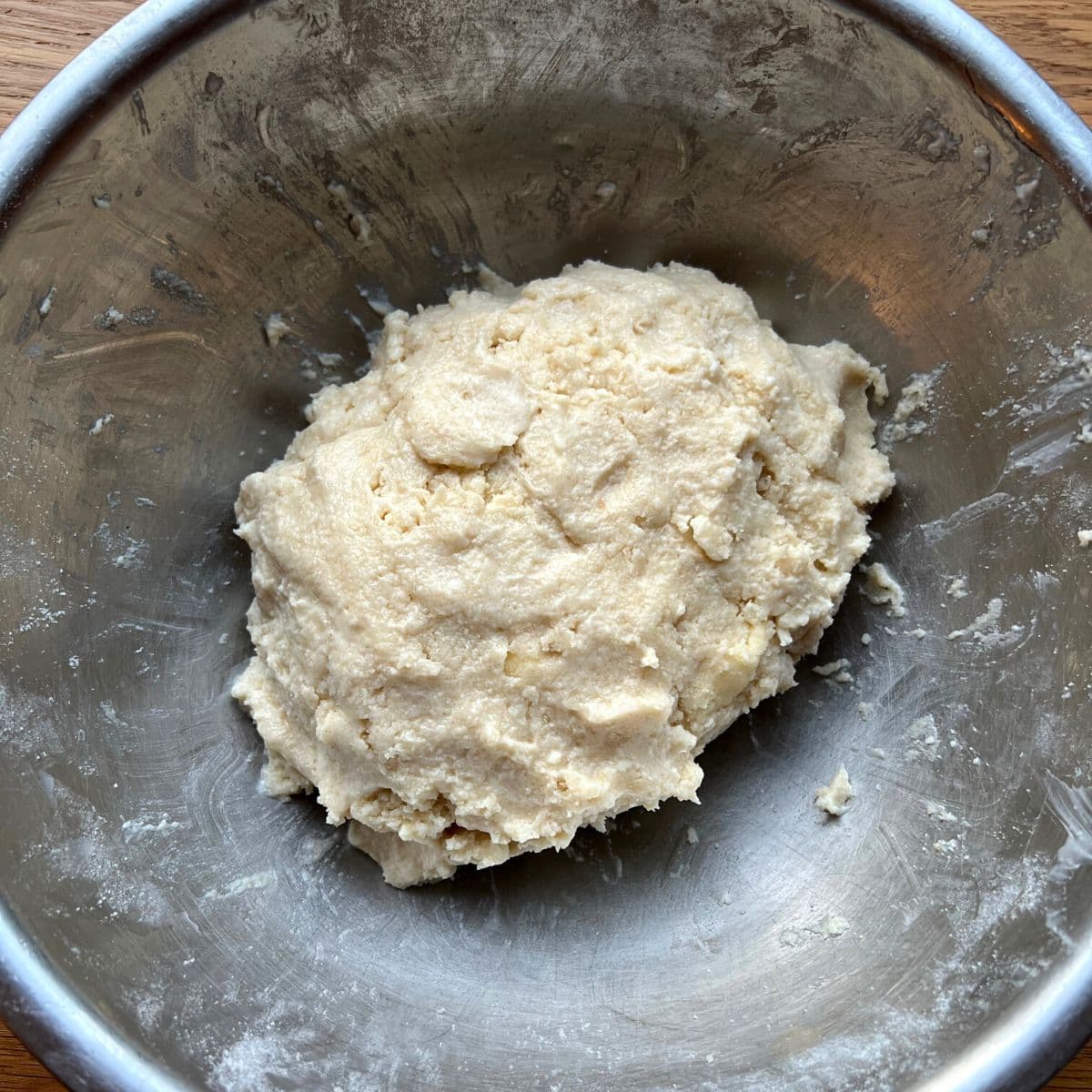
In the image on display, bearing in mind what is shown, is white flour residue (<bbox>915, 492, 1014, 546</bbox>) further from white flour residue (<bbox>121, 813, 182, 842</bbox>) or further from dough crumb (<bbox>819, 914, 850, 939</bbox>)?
white flour residue (<bbox>121, 813, 182, 842</bbox>)

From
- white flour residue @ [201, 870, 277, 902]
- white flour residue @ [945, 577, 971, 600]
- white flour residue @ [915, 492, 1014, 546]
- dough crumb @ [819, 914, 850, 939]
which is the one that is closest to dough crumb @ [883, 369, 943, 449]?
white flour residue @ [915, 492, 1014, 546]

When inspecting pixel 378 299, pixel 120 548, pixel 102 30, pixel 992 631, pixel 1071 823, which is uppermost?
pixel 102 30

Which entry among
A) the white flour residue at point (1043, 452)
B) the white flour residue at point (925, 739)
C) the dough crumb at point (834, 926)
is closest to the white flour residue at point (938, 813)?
the white flour residue at point (925, 739)

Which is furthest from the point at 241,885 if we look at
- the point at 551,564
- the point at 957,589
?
the point at 957,589

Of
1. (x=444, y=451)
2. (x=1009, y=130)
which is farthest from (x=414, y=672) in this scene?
(x=1009, y=130)

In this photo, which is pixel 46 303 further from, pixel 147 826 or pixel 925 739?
pixel 925 739

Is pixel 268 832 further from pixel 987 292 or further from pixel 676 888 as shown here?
pixel 987 292
